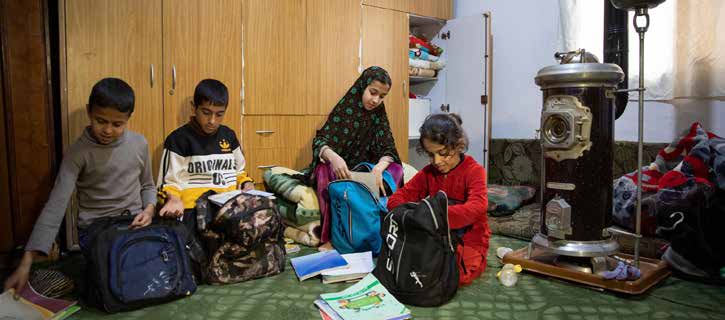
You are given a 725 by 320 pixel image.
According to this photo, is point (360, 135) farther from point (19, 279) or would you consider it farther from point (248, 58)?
point (19, 279)

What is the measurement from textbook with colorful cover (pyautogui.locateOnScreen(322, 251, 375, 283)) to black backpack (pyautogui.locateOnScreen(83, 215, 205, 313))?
51 centimetres

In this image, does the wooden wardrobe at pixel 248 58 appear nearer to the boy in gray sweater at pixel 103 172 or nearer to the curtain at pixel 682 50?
the boy in gray sweater at pixel 103 172

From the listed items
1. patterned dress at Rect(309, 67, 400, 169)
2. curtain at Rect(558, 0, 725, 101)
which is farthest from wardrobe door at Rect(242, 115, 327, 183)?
curtain at Rect(558, 0, 725, 101)

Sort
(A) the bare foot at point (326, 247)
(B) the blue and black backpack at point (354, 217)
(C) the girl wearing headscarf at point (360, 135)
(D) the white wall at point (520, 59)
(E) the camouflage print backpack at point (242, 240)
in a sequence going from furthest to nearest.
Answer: (D) the white wall at point (520, 59) < (C) the girl wearing headscarf at point (360, 135) < (A) the bare foot at point (326, 247) < (B) the blue and black backpack at point (354, 217) < (E) the camouflage print backpack at point (242, 240)

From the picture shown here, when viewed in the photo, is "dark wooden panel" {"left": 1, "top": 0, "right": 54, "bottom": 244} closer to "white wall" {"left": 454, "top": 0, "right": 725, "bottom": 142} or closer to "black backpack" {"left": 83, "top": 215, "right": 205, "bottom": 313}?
"black backpack" {"left": 83, "top": 215, "right": 205, "bottom": 313}

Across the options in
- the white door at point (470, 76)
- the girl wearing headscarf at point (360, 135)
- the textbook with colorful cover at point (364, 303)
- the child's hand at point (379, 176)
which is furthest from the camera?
the white door at point (470, 76)

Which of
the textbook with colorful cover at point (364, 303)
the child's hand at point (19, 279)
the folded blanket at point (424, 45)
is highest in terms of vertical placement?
the folded blanket at point (424, 45)

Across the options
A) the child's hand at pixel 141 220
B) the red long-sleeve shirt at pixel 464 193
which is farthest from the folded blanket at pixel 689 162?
the child's hand at pixel 141 220

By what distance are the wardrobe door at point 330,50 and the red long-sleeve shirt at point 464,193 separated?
1318 millimetres

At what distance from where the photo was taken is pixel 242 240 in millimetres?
1968

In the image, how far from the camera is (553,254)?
6.91ft

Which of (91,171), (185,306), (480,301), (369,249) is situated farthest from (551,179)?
(91,171)

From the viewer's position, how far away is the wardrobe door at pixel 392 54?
348cm

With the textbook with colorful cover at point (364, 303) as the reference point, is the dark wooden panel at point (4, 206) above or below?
above
